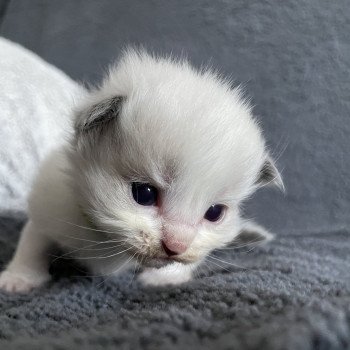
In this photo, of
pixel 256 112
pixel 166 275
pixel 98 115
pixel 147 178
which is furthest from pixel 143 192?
pixel 256 112

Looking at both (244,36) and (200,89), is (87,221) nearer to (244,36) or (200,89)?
(200,89)

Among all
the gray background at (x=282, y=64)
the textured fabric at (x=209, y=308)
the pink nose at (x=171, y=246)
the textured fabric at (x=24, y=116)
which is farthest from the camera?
the gray background at (x=282, y=64)

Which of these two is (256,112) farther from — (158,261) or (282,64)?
(158,261)

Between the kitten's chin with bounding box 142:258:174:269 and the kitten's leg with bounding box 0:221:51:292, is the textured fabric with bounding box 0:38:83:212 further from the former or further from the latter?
the kitten's chin with bounding box 142:258:174:269

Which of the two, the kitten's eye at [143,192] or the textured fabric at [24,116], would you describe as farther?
the textured fabric at [24,116]

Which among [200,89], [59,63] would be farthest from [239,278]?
[59,63]

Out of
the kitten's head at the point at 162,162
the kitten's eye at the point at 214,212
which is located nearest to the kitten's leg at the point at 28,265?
the kitten's head at the point at 162,162

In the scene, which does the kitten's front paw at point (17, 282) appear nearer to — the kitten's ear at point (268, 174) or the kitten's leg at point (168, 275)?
the kitten's leg at point (168, 275)
